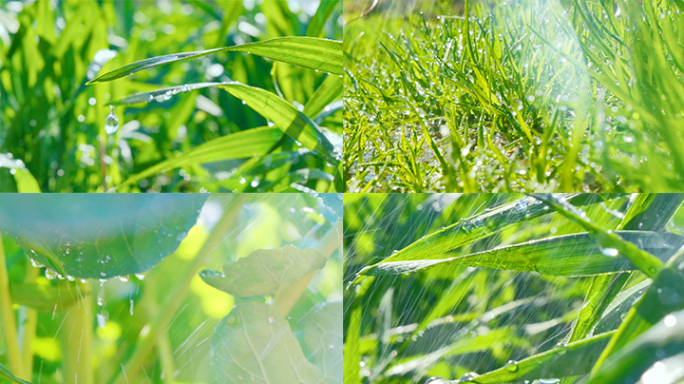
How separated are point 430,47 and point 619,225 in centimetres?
19

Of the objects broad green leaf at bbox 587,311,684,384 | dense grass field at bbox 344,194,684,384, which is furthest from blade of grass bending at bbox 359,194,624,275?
broad green leaf at bbox 587,311,684,384

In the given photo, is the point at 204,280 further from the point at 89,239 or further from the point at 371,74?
the point at 371,74

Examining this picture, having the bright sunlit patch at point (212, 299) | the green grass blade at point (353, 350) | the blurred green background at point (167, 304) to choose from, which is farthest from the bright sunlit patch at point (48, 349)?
the green grass blade at point (353, 350)

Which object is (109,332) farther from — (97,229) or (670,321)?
(670,321)

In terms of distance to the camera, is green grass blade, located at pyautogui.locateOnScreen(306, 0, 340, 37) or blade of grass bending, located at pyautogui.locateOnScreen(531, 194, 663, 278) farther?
green grass blade, located at pyautogui.locateOnScreen(306, 0, 340, 37)

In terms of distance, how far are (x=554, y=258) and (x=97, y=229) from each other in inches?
14.2

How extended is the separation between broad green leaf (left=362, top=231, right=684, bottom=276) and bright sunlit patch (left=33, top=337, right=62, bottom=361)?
271 millimetres

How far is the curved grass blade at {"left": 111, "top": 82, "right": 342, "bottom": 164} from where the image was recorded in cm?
38

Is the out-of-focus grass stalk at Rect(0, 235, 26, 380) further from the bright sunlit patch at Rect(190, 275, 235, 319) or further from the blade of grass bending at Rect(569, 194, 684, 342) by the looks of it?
the blade of grass bending at Rect(569, 194, 684, 342)

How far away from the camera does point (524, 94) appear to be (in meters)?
0.32

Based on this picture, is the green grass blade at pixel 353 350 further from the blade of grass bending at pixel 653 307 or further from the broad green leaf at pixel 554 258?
the blade of grass bending at pixel 653 307

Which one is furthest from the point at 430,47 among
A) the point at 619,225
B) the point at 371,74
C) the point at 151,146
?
the point at 151,146

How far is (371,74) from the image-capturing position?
34 centimetres

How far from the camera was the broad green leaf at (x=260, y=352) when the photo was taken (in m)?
0.35
